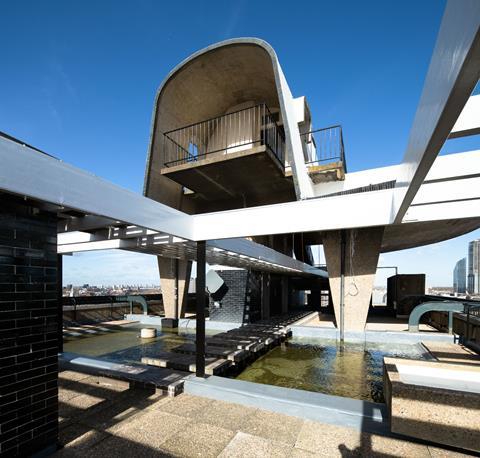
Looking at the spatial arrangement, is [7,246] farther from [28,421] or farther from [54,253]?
[28,421]

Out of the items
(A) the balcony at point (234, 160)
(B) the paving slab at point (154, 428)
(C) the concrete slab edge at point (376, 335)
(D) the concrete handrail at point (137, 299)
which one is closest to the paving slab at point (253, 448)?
(B) the paving slab at point (154, 428)

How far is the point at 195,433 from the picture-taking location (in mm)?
3758

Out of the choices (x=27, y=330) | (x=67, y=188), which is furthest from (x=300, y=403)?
(x=67, y=188)

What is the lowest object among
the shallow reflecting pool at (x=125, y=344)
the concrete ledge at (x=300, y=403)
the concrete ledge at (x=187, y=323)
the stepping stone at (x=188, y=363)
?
the concrete ledge at (x=187, y=323)

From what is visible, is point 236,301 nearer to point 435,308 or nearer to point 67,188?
point 435,308

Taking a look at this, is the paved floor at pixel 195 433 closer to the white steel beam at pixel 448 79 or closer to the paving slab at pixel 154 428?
the paving slab at pixel 154 428

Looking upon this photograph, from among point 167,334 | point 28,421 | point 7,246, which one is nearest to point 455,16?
point 7,246

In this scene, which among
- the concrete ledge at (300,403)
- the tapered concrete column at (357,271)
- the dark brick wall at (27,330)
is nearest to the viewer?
the dark brick wall at (27,330)

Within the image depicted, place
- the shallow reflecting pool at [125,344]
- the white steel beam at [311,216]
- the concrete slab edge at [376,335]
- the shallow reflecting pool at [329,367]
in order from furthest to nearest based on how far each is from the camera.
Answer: the concrete slab edge at [376,335], the shallow reflecting pool at [125,344], the shallow reflecting pool at [329,367], the white steel beam at [311,216]

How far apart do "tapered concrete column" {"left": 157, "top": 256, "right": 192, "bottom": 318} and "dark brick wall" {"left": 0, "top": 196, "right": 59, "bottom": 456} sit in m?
12.0

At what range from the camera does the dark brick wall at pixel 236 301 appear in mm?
14078

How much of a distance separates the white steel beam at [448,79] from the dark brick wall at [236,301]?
12317 millimetres

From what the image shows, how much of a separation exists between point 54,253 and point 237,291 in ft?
36.7

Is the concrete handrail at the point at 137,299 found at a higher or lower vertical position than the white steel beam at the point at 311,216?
lower
